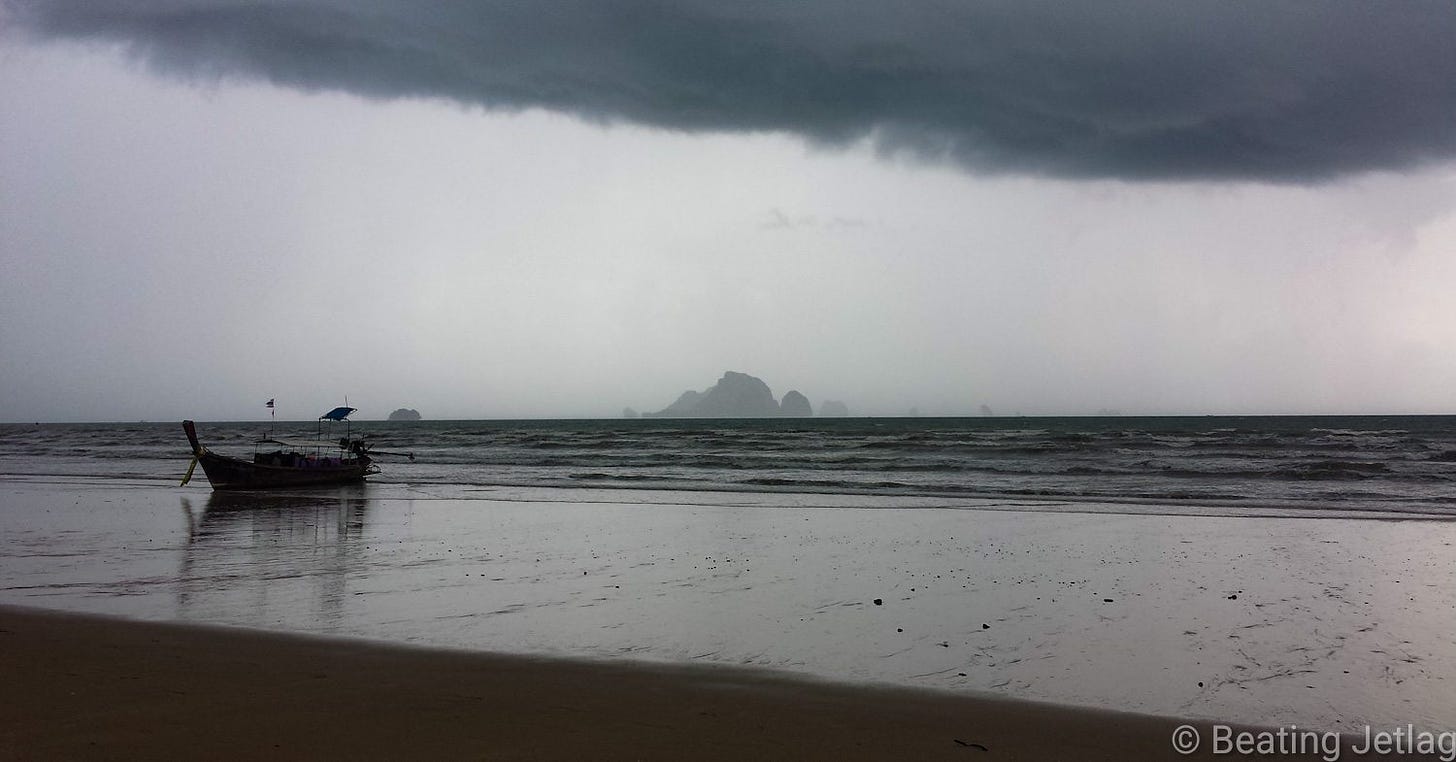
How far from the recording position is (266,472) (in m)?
29.9

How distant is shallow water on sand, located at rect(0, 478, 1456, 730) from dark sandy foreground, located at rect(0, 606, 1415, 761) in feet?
2.11

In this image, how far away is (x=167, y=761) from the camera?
16.2 feet

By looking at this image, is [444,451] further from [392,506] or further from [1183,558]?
[1183,558]

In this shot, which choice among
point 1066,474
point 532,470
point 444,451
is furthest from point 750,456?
point 444,451

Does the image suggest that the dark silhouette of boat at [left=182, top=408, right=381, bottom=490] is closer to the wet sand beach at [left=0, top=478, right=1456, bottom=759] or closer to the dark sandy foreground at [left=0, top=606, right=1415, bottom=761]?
the wet sand beach at [left=0, top=478, right=1456, bottom=759]

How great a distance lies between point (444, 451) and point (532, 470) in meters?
21.7

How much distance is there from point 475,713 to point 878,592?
19.8 ft

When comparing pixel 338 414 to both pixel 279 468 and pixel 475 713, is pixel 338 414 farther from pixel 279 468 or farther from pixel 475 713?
pixel 475 713

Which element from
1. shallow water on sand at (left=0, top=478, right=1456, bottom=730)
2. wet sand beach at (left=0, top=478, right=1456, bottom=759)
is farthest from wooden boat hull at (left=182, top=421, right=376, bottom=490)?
wet sand beach at (left=0, top=478, right=1456, bottom=759)

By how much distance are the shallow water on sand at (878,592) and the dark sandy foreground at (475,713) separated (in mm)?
644

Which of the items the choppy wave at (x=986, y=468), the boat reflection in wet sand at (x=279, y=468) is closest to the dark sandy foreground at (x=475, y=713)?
the choppy wave at (x=986, y=468)

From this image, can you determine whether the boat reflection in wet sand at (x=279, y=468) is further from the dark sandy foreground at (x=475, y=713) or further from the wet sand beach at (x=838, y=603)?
the dark sandy foreground at (x=475, y=713)

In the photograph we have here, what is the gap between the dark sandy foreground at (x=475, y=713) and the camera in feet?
17.2

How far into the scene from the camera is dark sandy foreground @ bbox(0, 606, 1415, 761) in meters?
5.24
